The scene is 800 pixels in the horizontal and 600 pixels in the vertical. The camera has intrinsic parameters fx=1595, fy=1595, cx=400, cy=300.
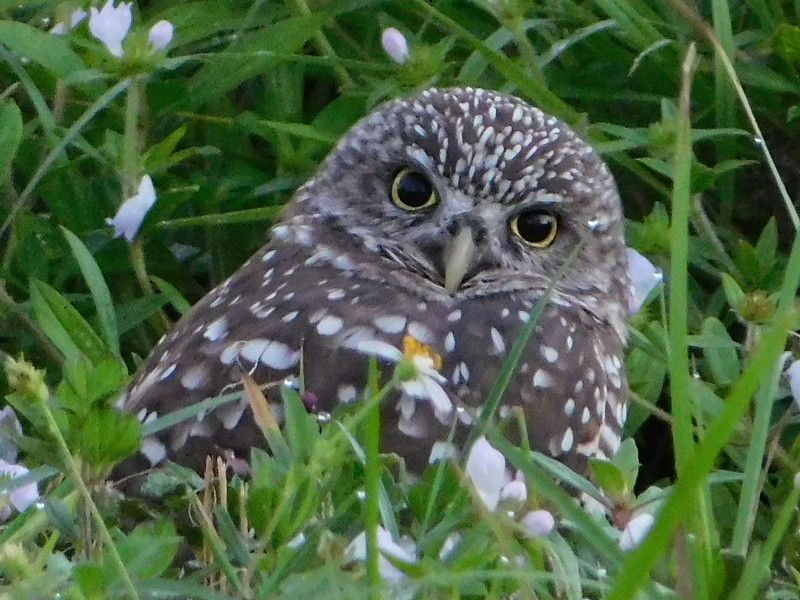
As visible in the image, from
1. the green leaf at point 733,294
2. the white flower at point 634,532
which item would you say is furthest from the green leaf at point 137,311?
the white flower at point 634,532

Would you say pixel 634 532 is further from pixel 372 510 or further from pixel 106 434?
pixel 106 434

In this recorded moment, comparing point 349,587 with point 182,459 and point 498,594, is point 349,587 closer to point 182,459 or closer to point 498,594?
point 498,594

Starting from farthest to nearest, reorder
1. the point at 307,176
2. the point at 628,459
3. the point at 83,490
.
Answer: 1. the point at 307,176
2. the point at 628,459
3. the point at 83,490

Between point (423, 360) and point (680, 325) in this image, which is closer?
point (680, 325)

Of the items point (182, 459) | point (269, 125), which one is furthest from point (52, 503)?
point (269, 125)

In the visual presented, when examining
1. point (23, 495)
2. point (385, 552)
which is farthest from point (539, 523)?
point (23, 495)

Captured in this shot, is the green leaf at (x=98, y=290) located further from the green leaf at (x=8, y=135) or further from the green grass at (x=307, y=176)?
the green leaf at (x=8, y=135)

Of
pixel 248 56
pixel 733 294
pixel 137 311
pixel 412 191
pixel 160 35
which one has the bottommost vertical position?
pixel 137 311

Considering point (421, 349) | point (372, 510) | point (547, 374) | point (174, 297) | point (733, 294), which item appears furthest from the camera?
point (174, 297)
